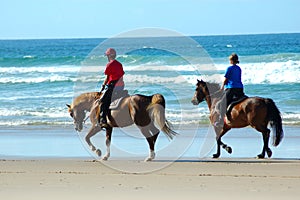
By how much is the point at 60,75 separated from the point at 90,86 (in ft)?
20.8

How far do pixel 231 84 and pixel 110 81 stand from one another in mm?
2232

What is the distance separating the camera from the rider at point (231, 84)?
13.1 m

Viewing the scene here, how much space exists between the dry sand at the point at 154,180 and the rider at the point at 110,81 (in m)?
0.93

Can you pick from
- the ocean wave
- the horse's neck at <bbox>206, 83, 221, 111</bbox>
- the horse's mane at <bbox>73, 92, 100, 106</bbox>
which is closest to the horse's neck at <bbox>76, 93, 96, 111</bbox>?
the horse's mane at <bbox>73, 92, 100, 106</bbox>

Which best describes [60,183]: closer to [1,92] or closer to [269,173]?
[269,173]

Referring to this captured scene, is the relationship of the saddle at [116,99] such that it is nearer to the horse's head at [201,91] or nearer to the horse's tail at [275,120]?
the horse's head at [201,91]

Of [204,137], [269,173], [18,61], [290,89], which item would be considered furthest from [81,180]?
[18,61]

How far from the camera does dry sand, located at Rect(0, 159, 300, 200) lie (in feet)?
29.8

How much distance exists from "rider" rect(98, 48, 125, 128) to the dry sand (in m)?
0.93

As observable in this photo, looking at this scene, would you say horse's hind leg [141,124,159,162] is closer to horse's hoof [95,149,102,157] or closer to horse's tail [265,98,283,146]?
horse's hoof [95,149,102,157]

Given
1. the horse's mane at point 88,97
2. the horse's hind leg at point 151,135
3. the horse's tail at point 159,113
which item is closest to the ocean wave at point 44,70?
the horse's mane at point 88,97

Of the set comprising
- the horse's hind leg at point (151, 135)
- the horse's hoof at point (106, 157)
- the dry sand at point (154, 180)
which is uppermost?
the horse's hind leg at point (151, 135)

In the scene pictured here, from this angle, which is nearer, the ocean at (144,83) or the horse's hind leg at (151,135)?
the horse's hind leg at (151,135)

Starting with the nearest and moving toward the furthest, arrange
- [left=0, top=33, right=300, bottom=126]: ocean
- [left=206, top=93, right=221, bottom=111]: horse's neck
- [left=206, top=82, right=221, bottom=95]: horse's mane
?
[left=206, top=93, right=221, bottom=111]: horse's neck < [left=206, top=82, right=221, bottom=95]: horse's mane < [left=0, top=33, right=300, bottom=126]: ocean
